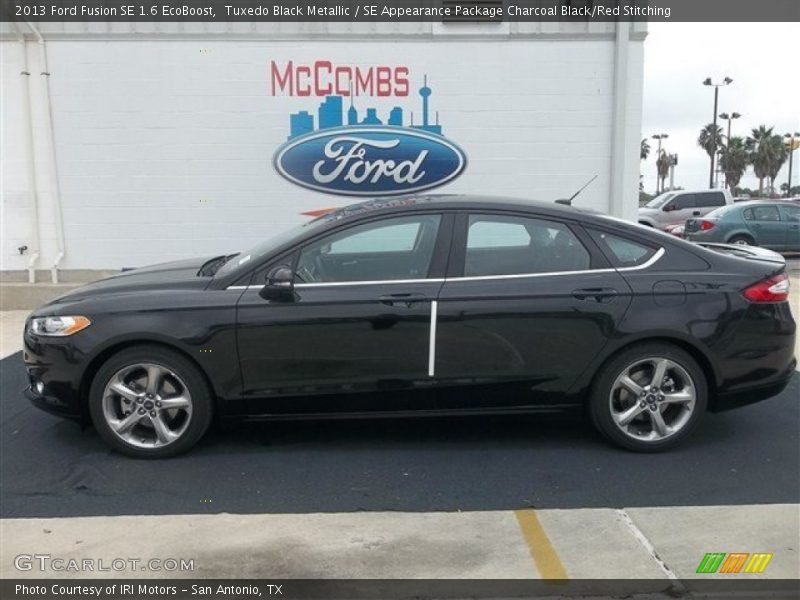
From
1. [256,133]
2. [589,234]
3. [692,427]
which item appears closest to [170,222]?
[256,133]

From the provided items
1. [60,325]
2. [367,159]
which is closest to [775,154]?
[367,159]

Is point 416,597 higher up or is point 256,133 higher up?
point 256,133

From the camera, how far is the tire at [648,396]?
4.36 meters

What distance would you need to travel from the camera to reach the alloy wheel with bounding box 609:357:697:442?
14.3 ft

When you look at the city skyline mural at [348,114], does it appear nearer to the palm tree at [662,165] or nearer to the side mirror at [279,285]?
the side mirror at [279,285]

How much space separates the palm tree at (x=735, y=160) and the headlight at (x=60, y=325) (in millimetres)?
72268

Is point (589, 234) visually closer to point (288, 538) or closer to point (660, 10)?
point (288, 538)

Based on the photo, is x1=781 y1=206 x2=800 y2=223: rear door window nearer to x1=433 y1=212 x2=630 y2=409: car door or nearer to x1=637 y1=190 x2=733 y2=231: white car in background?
x1=637 y1=190 x2=733 y2=231: white car in background

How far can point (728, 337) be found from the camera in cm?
435

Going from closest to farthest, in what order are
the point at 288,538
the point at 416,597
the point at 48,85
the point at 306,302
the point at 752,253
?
the point at 416,597 < the point at 288,538 < the point at 306,302 < the point at 752,253 < the point at 48,85

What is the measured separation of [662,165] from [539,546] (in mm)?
83349

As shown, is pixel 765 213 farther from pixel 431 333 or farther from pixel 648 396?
pixel 431 333

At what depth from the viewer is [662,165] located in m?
80.1

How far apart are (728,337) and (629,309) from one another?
0.63m
